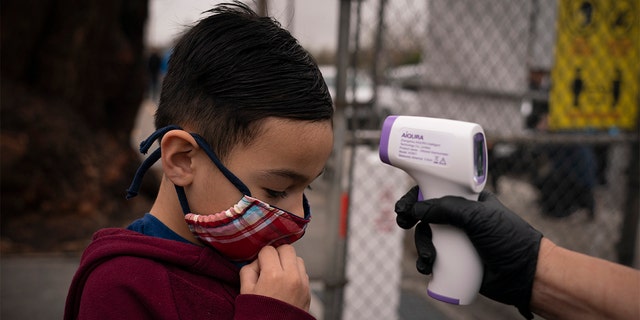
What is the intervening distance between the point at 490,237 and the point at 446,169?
0.75 ft

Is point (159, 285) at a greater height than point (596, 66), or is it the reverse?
point (596, 66)

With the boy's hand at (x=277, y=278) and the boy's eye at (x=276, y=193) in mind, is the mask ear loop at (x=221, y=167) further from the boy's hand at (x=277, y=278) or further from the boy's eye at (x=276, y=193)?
the boy's hand at (x=277, y=278)

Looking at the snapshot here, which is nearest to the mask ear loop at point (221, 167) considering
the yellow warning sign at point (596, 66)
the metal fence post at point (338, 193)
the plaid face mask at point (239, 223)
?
the plaid face mask at point (239, 223)

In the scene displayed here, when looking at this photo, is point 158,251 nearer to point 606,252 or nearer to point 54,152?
point 54,152

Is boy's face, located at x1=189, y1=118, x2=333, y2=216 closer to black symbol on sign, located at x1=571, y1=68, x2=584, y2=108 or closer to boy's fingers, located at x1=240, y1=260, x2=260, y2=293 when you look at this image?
boy's fingers, located at x1=240, y1=260, x2=260, y2=293

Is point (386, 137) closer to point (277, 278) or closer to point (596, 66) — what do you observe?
point (277, 278)

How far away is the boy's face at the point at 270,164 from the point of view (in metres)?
1.24

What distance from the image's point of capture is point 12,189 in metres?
4.07

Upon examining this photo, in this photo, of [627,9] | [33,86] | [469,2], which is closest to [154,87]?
[33,86]

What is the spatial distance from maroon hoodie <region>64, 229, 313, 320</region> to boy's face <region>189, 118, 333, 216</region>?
0.42ft

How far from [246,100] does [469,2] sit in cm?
367

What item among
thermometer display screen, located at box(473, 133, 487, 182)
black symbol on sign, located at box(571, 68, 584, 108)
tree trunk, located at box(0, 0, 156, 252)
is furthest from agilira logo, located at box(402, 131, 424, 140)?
tree trunk, located at box(0, 0, 156, 252)

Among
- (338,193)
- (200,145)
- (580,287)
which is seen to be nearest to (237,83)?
(200,145)

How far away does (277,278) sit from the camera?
1.22m
